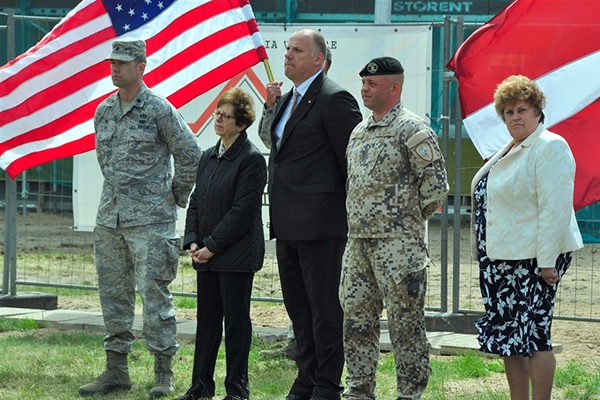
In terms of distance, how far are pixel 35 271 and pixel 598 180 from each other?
25.0 feet

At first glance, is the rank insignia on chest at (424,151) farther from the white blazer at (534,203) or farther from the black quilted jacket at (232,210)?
the black quilted jacket at (232,210)

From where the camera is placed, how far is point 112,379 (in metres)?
7.17

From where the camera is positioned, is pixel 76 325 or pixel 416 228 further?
pixel 76 325

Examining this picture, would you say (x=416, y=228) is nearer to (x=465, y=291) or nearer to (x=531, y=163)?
(x=531, y=163)

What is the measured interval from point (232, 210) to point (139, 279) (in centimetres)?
95

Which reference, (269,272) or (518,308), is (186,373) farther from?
(269,272)

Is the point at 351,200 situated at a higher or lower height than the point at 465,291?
higher

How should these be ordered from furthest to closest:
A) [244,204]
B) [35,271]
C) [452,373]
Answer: [35,271]
[452,373]
[244,204]

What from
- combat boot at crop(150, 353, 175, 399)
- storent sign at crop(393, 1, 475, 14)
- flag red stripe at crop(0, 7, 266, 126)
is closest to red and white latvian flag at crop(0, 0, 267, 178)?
flag red stripe at crop(0, 7, 266, 126)

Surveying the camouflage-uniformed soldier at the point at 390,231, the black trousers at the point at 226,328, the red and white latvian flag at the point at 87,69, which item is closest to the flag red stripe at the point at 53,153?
the red and white latvian flag at the point at 87,69

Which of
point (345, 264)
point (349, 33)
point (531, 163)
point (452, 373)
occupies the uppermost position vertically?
point (349, 33)

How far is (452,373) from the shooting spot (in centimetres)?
746

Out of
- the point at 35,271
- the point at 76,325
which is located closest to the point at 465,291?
the point at 76,325

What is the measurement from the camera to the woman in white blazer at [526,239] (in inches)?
223
